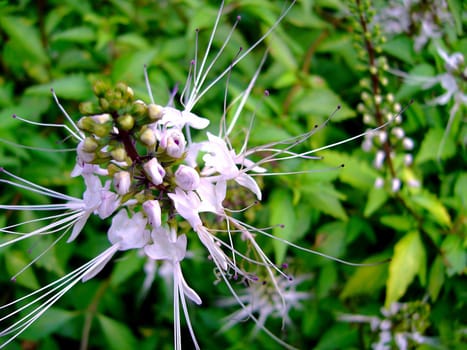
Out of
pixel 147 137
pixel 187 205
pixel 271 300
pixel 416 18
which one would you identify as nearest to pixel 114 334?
pixel 271 300

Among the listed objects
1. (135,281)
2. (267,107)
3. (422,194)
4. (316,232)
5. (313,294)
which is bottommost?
(135,281)

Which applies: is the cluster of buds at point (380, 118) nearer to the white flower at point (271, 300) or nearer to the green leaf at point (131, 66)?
the white flower at point (271, 300)

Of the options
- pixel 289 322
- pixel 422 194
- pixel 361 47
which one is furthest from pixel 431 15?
pixel 289 322

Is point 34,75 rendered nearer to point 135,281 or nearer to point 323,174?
point 135,281

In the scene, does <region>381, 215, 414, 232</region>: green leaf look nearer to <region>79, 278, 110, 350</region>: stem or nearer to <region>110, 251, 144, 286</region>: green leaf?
<region>110, 251, 144, 286</region>: green leaf

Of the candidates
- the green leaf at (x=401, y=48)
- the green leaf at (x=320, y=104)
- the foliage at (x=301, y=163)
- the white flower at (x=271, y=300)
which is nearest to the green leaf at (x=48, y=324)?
the foliage at (x=301, y=163)

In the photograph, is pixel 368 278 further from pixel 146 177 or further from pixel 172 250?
pixel 146 177

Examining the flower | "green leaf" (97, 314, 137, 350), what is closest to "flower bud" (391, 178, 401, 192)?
the flower

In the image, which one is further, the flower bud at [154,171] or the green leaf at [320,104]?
the green leaf at [320,104]
